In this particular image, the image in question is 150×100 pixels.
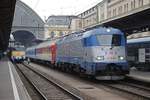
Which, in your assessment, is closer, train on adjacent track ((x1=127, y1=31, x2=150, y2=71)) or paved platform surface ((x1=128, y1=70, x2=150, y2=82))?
paved platform surface ((x1=128, y1=70, x2=150, y2=82))

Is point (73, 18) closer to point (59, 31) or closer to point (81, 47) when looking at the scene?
A: point (59, 31)

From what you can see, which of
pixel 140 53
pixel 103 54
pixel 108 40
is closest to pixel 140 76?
pixel 108 40

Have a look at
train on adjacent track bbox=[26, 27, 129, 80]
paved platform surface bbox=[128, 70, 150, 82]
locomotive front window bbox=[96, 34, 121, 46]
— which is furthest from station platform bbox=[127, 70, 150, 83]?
locomotive front window bbox=[96, 34, 121, 46]

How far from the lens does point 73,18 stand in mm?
92812

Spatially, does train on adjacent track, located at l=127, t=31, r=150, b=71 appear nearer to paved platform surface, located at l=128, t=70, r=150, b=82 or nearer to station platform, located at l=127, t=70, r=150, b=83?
paved platform surface, located at l=128, t=70, r=150, b=82

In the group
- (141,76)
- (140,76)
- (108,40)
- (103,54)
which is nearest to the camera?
(103,54)

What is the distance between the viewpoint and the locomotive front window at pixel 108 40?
24.6 meters

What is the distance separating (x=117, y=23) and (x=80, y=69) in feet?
19.8

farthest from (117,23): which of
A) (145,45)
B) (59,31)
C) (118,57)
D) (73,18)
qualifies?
(59,31)

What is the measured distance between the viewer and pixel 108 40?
24688 millimetres

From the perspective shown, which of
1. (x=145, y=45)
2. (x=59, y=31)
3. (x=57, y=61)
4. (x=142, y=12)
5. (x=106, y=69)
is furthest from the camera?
(x=59, y=31)

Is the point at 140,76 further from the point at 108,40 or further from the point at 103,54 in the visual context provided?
the point at 103,54

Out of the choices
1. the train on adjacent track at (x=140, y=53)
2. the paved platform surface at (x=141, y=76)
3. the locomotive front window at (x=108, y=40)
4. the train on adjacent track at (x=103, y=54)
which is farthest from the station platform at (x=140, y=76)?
the train on adjacent track at (x=140, y=53)

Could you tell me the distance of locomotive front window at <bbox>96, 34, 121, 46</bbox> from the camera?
24.6 metres
